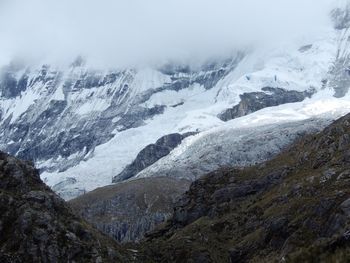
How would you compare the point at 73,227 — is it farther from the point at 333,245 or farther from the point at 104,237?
the point at 333,245

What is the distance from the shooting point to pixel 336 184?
187750mm

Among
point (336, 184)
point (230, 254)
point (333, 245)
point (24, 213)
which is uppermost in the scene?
point (333, 245)

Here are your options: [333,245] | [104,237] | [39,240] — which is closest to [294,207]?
[104,237]

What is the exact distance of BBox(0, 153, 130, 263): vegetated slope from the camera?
6467 inches

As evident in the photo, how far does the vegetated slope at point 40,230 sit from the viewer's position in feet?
539

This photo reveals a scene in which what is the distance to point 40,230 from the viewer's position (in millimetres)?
167875

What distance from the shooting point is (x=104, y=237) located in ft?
619

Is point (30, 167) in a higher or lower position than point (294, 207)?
higher

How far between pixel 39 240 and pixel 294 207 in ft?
198

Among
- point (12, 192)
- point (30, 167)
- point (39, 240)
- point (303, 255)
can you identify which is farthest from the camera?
point (30, 167)

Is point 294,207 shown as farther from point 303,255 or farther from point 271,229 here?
point 303,255

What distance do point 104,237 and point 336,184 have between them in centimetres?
5641

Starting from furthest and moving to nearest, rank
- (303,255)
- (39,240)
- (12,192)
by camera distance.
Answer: (12,192), (39,240), (303,255)

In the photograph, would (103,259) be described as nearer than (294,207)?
Yes
